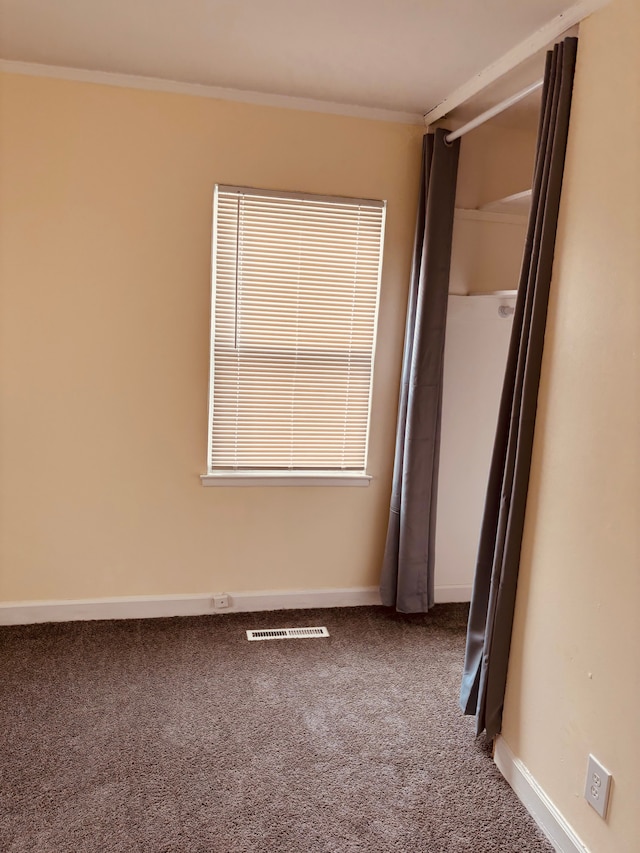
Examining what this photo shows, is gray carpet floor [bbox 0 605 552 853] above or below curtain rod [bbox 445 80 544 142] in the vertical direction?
below

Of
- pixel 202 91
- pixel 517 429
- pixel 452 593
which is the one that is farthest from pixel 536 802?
pixel 202 91

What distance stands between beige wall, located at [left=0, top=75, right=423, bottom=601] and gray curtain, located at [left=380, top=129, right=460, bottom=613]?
14cm

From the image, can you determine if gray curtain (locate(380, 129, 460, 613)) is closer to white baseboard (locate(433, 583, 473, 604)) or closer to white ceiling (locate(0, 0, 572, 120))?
white baseboard (locate(433, 583, 473, 604))

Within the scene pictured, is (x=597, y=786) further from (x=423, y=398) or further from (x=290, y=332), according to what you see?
(x=290, y=332)

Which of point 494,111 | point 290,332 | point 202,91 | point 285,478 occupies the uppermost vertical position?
point 202,91

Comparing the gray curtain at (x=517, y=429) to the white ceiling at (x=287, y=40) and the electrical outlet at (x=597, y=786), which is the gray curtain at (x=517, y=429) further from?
the electrical outlet at (x=597, y=786)

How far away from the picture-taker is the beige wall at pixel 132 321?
2873 millimetres

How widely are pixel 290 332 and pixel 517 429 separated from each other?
1.37 metres

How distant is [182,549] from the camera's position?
128 inches

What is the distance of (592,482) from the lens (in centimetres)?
189

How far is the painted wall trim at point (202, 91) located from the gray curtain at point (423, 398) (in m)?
0.27

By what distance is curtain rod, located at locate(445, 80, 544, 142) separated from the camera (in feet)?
7.74

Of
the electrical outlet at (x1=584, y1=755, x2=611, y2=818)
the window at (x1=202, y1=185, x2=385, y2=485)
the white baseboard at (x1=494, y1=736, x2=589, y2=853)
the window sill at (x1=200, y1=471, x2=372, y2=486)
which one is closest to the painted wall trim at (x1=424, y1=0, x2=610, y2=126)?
the window at (x1=202, y1=185, x2=385, y2=485)

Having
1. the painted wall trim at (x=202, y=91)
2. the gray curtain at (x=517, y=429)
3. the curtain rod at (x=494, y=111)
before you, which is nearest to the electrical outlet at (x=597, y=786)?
the gray curtain at (x=517, y=429)
